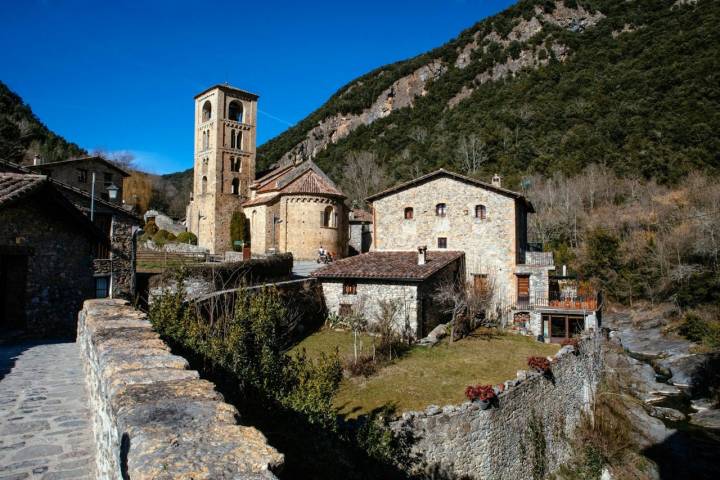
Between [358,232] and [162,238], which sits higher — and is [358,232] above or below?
above

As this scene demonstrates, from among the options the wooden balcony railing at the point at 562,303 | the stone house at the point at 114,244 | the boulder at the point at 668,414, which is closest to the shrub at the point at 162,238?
the stone house at the point at 114,244

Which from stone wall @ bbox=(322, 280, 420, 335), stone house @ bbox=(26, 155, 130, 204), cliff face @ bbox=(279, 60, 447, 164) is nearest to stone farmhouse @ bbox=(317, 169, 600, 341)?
stone wall @ bbox=(322, 280, 420, 335)

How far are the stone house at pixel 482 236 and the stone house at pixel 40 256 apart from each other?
1926 cm

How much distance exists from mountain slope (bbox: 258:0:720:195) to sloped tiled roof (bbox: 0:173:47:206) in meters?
50.6

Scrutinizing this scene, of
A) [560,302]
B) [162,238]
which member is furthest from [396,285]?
[162,238]

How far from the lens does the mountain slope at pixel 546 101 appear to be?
49.3 m

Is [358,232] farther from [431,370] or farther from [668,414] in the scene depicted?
[668,414]

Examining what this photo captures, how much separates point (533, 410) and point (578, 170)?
44341 mm

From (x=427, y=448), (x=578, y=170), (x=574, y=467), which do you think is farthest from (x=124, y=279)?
(x=578, y=170)

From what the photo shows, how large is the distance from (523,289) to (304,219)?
676 inches

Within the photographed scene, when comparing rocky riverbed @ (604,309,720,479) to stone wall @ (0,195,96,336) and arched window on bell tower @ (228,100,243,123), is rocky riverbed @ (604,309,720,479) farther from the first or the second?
arched window on bell tower @ (228,100,243,123)

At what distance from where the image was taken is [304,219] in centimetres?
3525

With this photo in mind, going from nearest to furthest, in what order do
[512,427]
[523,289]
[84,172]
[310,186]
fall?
[512,427]
[523,289]
[310,186]
[84,172]

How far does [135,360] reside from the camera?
4.38m
